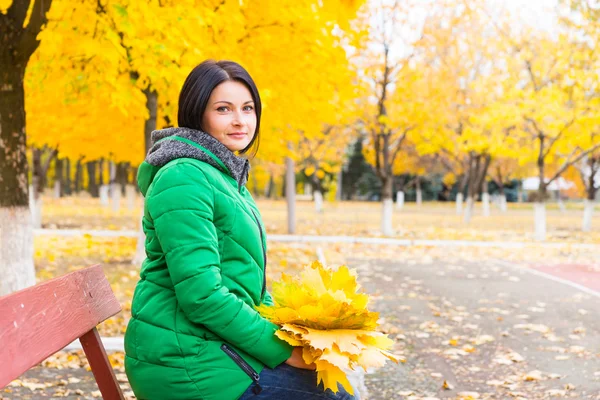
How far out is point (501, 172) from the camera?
5312cm

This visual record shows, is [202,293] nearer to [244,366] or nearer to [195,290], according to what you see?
[195,290]

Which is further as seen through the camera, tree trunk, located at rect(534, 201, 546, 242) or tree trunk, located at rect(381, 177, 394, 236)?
tree trunk, located at rect(381, 177, 394, 236)

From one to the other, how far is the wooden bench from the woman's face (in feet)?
2.40

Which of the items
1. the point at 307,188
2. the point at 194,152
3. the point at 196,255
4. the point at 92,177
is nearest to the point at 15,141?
the point at 194,152

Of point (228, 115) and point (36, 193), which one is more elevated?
point (228, 115)

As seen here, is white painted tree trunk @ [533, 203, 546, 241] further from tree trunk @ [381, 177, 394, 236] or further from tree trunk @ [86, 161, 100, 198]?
tree trunk @ [86, 161, 100, 198]

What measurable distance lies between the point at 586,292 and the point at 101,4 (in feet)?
26.5

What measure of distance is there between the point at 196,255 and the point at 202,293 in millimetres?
115

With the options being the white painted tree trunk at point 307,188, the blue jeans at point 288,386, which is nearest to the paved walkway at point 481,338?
the blue jeans at point 288,386

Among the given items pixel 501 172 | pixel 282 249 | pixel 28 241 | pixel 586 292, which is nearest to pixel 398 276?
pixel 586 292

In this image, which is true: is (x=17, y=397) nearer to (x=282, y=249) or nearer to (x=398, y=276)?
(x=398, y=276)

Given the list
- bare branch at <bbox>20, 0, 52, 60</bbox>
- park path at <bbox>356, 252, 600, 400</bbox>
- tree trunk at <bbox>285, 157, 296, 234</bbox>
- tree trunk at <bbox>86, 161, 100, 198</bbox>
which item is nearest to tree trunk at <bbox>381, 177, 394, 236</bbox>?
tree trunk at <bbox>285, 157, 296, 234</bbox>

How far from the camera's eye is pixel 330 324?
2.19 metres

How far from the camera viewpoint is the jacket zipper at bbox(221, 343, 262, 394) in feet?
7.02
